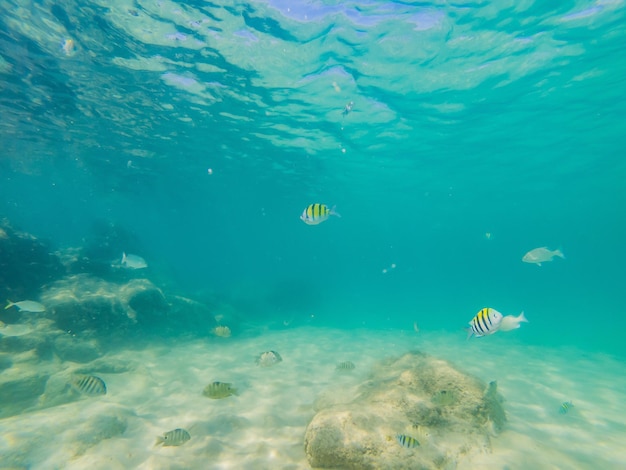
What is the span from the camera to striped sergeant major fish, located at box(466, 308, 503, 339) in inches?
179

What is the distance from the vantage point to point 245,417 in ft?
23.9

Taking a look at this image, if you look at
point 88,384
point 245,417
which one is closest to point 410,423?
point 245,417

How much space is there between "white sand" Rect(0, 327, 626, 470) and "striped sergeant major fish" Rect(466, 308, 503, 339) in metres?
2.44

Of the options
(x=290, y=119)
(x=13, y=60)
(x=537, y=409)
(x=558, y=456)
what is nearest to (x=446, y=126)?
(x=290, y=119)

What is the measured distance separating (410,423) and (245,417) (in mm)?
3584

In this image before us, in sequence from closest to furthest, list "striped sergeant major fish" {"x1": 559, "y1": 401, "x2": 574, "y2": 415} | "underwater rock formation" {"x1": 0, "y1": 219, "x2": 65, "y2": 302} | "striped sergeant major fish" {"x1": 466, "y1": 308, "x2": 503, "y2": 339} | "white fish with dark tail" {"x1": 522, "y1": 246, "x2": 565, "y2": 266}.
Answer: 1. "striped sergeant major fish" {"x1": 466, "y1": 308, "x2": 503, "y2": 339}
2. "striped sergeant major fish" {"x1": 559, "y1": 401, "x2": 574, "y2": 415}
3. "white fish with dark tail" {"x1": 522, "y1": 246, "x2": 565, "y2": 266}
4. "underwater rock formation" {"x1": 0, "y1": 219, "x2": 65, "y2": 302}

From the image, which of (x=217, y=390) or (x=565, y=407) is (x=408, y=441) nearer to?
(x=217, y=390)

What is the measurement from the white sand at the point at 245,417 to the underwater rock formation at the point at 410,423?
0.37 m

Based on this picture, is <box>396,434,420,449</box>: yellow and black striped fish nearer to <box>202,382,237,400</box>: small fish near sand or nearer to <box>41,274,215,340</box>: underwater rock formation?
<box>202,382,237,400</box>: small fish near sand

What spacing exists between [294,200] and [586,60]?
39.6 meters

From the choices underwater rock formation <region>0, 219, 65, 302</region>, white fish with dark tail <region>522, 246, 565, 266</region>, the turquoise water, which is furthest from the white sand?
the turquoise water

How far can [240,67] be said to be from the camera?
52.5ft

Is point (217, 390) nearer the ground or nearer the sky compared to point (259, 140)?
nearer the ground

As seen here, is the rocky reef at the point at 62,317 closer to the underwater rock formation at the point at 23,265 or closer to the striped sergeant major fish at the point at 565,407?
the underwater rock formation at the point at 23,265
